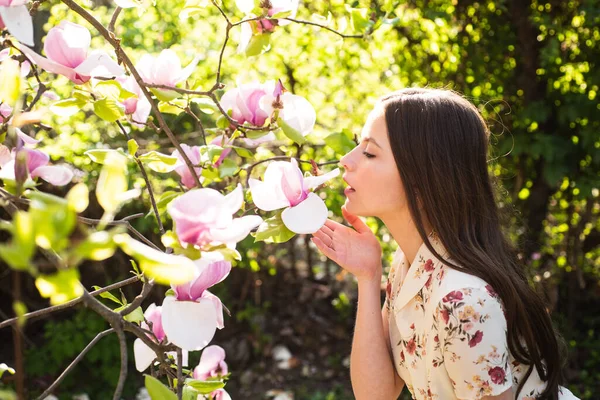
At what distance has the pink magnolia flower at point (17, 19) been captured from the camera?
2.39 feet

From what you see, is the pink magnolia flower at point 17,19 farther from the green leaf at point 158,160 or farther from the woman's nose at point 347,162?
the woman's nose at point 347,162

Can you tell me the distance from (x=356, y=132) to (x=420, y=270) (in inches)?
63.3

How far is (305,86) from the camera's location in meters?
3.28

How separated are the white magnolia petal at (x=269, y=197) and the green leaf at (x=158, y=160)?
149 millimetres

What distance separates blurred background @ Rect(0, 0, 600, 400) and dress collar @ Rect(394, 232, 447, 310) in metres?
1.26

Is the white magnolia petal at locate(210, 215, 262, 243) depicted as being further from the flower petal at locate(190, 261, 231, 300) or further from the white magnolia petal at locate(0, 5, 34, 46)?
the white magnolia petal at locate(0, 5, 34, 46)

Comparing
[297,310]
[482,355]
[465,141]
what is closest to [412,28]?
[297,310]

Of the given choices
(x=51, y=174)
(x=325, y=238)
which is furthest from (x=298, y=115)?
(x=325, y=238)

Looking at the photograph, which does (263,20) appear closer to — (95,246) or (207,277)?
(207,277)

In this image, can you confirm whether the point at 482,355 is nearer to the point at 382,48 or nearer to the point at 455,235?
the point at 455,235

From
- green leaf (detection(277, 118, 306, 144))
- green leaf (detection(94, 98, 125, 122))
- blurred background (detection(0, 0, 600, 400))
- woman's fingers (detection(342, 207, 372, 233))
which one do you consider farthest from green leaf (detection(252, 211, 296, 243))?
blurred background (detection(0, 0, 600, 400))

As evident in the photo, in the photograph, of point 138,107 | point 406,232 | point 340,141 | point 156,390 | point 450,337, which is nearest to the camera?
point 156,390

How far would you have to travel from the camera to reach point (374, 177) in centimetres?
139

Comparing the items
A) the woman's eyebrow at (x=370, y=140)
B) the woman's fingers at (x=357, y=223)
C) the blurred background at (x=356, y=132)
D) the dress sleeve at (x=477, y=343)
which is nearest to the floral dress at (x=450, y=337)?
the dress sleeve at (x=477, y=343)
